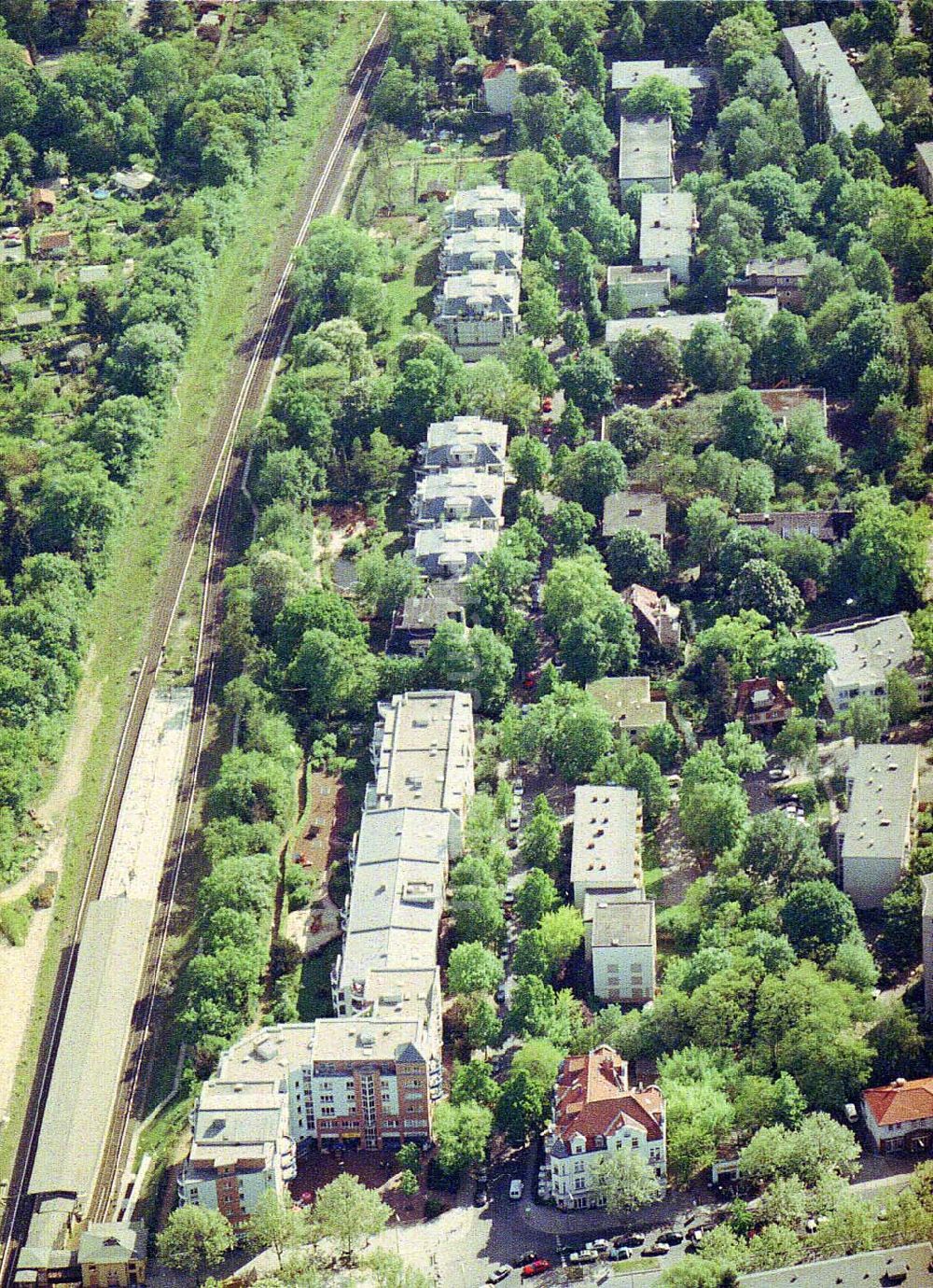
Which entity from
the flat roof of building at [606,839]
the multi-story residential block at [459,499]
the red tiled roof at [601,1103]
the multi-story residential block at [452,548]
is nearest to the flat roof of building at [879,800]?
the flat roof of building at [606,839]

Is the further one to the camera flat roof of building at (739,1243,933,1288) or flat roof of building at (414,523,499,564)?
flat roof of building at (414,523,499,564)

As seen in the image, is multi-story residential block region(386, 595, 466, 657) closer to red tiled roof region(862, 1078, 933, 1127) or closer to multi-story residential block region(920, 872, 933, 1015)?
multi-story residential block region(920, 872, 933, 1015)

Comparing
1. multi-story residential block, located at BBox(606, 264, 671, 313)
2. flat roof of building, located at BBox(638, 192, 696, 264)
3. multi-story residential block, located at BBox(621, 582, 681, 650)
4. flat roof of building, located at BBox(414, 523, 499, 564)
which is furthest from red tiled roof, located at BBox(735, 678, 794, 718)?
flat roof of building, located at BBox(638, 192, 696, 264)

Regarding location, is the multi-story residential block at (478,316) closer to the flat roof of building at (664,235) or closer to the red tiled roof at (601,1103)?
the flat roof of building at (664,235)

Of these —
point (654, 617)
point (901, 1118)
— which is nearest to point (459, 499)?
point (654, 617)

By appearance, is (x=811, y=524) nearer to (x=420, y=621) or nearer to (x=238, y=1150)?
(x=420, y=621)
